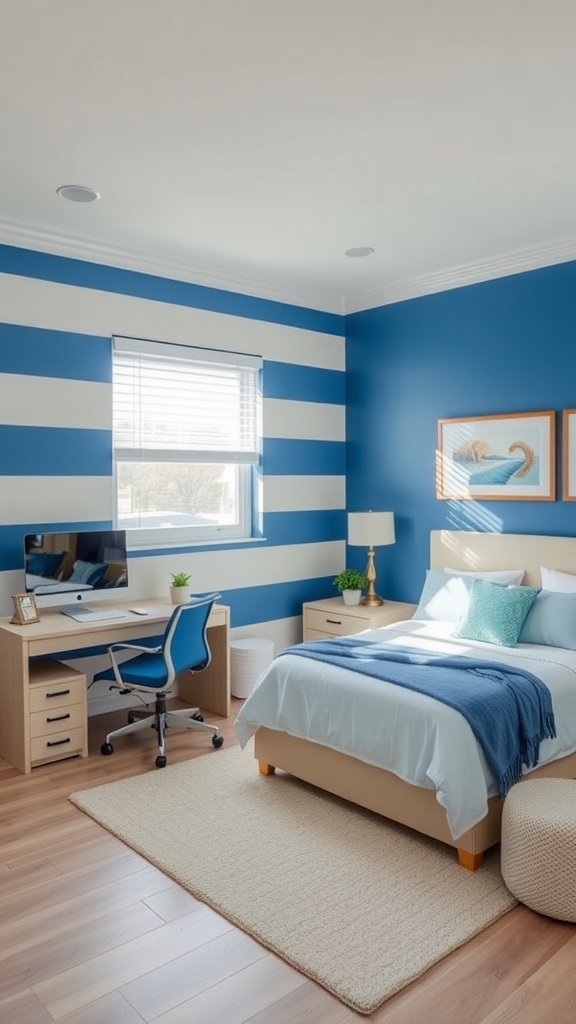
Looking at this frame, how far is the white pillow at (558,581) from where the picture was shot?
160 inches

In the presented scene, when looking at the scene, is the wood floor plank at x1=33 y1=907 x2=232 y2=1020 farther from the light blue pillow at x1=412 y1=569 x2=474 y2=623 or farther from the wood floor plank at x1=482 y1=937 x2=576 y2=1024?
the light blue pillow at x1=412 y1=569 x2=474 y2=623

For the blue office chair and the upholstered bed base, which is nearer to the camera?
the upholstered bed base

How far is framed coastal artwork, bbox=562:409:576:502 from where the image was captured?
4.30m

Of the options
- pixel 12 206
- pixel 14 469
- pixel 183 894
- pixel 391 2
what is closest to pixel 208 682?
pixel 14 469

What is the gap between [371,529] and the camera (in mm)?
5113

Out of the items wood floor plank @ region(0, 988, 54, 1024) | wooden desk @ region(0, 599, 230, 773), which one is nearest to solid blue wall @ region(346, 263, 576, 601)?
wooden desk @ region(0, 599, 230, 773)

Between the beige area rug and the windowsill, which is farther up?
the windowsill

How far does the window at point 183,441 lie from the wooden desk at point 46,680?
32.0 inches

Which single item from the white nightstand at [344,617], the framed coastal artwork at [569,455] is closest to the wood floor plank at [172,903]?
the white nightstand at [344,617]

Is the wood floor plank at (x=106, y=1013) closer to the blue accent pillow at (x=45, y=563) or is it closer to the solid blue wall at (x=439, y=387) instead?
the blue accent pillow at (x=45, y=563)

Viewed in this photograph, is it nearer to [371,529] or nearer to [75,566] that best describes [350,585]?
[371,529]

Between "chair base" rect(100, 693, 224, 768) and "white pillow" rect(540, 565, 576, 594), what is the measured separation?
2027 millimetres

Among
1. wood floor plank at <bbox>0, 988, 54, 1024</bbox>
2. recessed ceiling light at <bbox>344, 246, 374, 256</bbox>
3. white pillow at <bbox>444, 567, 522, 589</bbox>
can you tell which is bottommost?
wood floor plank at <bbox>0, 988, 54, 1024</bbox>

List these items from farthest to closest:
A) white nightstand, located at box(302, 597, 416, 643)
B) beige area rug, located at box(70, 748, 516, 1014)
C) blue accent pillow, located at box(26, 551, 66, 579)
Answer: white nightstand, located at box(302, 597, 416, 643)
blue accent pillow, located at box(26, 551, 66, 579)
beige area rug, located at box(70, 748, 516, 1014)
